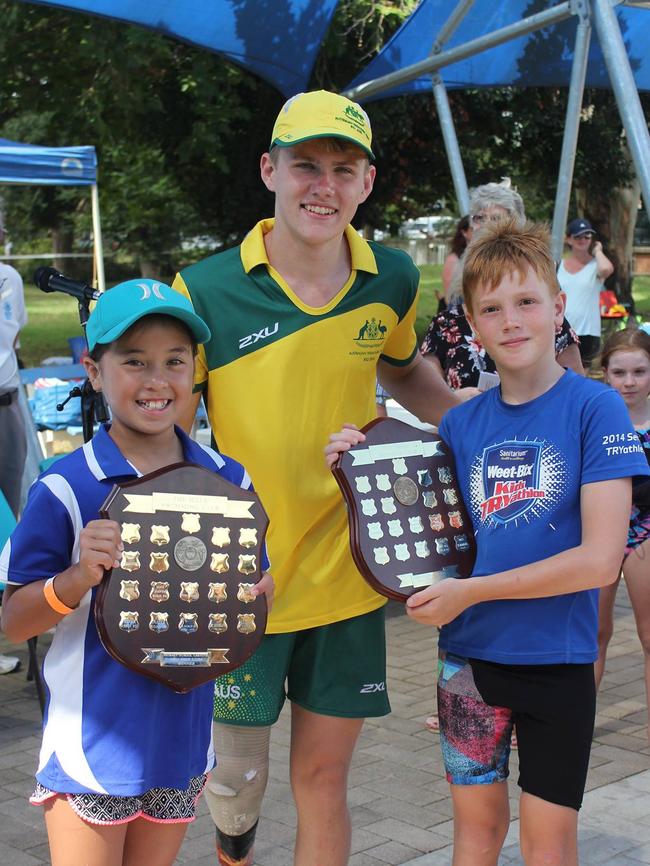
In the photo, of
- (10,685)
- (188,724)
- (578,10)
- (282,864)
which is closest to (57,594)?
(188,724)

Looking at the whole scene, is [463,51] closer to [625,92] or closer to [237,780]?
[625,92]

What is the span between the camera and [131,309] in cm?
247

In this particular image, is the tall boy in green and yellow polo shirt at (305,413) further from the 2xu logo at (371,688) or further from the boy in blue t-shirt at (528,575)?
the boy in blue t-shirt at (528,575)

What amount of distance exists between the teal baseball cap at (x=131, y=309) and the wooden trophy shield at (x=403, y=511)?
0.50m

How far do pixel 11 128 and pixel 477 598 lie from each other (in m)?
26.1

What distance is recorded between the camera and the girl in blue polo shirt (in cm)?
239

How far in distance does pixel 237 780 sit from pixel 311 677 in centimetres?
37

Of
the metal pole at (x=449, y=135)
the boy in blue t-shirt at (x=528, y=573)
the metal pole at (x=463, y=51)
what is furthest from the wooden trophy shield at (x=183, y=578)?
the metal pole at (x=449, y=135)

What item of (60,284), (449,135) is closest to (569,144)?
(449,135)

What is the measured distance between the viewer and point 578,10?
647 centimetres

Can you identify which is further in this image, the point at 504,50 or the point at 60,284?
the point at 504,50

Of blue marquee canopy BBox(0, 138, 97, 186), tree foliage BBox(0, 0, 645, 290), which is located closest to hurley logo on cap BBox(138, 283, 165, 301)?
blue marquee canopy BBox(0, 138, 97, 186)

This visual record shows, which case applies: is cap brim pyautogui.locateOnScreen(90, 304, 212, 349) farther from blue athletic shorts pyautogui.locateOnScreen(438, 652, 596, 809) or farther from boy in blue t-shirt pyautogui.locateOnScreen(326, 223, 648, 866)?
blue athletic shorts pyautogui.locateOnScreen(438, 652, 596, 809)

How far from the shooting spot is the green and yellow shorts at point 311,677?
308cm
